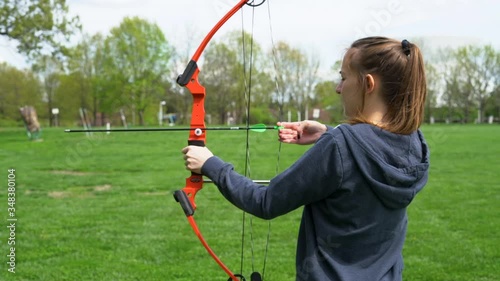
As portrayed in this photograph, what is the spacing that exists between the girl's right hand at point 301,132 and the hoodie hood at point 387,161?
0.46 meters

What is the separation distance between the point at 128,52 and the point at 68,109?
27.8 feet

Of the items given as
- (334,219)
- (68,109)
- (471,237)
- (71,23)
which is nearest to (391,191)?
(334,219)

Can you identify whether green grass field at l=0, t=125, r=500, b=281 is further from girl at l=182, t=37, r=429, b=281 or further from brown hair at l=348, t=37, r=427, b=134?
brown hair at l=348, t=37, r=427, b=134

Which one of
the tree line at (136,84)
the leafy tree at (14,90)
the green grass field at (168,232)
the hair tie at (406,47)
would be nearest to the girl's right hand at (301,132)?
the hair tie at (406,47)

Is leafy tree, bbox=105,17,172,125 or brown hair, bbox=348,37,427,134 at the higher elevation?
leafy tree, bbox=105,17,172,125

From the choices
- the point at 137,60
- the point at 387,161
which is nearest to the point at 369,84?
the point at 387,161

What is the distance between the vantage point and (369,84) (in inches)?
53.3

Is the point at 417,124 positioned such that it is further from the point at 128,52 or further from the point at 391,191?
the point at 128,52

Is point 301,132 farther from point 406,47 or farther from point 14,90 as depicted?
point 14,90

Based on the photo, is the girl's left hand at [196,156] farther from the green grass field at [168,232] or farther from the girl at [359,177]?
the green grass field at [168,232]

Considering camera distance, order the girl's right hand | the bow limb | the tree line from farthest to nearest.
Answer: the tree line < the girl's right hand < the bow limb

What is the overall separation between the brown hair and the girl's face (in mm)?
19

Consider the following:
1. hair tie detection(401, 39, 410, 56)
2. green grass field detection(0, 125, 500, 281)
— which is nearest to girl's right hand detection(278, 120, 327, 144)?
hair tie detection(401, 39, 410, 56)

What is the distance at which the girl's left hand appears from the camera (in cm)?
146
